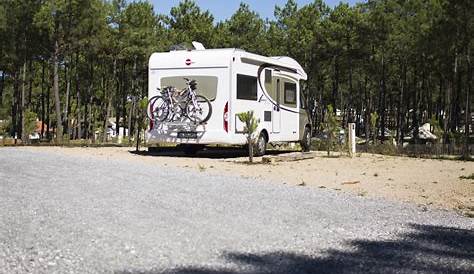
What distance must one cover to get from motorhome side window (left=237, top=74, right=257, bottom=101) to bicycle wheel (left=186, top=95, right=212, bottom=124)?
0.86m

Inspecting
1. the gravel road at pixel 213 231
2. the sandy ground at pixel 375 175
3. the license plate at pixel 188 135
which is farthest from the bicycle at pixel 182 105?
the gravel road at pixel 213 231

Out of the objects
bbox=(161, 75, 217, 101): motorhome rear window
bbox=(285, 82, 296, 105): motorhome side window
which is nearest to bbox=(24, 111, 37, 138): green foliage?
bbox=(161, 75, 217, 101): motorhome rear window

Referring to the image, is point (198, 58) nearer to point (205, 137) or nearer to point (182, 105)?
point (182, 105)

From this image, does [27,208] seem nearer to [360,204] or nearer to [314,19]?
[360,204]

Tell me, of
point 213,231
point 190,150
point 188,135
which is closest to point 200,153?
point 190,150

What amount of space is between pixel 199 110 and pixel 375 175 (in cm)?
518

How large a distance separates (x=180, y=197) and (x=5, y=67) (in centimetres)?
3139

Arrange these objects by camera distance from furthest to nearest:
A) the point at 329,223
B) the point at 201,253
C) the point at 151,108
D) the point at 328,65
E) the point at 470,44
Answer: the point at 328,65 → the point at 470,44 → the point at 151,108 → the point at 329,223 → the point at 201,253

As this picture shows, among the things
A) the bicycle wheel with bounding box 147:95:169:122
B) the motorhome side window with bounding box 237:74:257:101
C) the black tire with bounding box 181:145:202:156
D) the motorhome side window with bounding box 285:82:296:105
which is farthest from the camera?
the motorhome side window with bounding box 285:82:296:105

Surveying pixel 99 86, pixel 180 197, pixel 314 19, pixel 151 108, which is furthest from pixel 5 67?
pixel 180 197

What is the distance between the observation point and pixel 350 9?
36.5 m

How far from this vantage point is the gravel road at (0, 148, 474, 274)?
4.43 m

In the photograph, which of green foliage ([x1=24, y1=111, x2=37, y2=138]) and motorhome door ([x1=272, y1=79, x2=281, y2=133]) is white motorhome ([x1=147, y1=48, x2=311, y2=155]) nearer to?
motorhome door ([x1=272, y1=79, x2=281, y2=133])

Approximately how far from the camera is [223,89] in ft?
48.8
